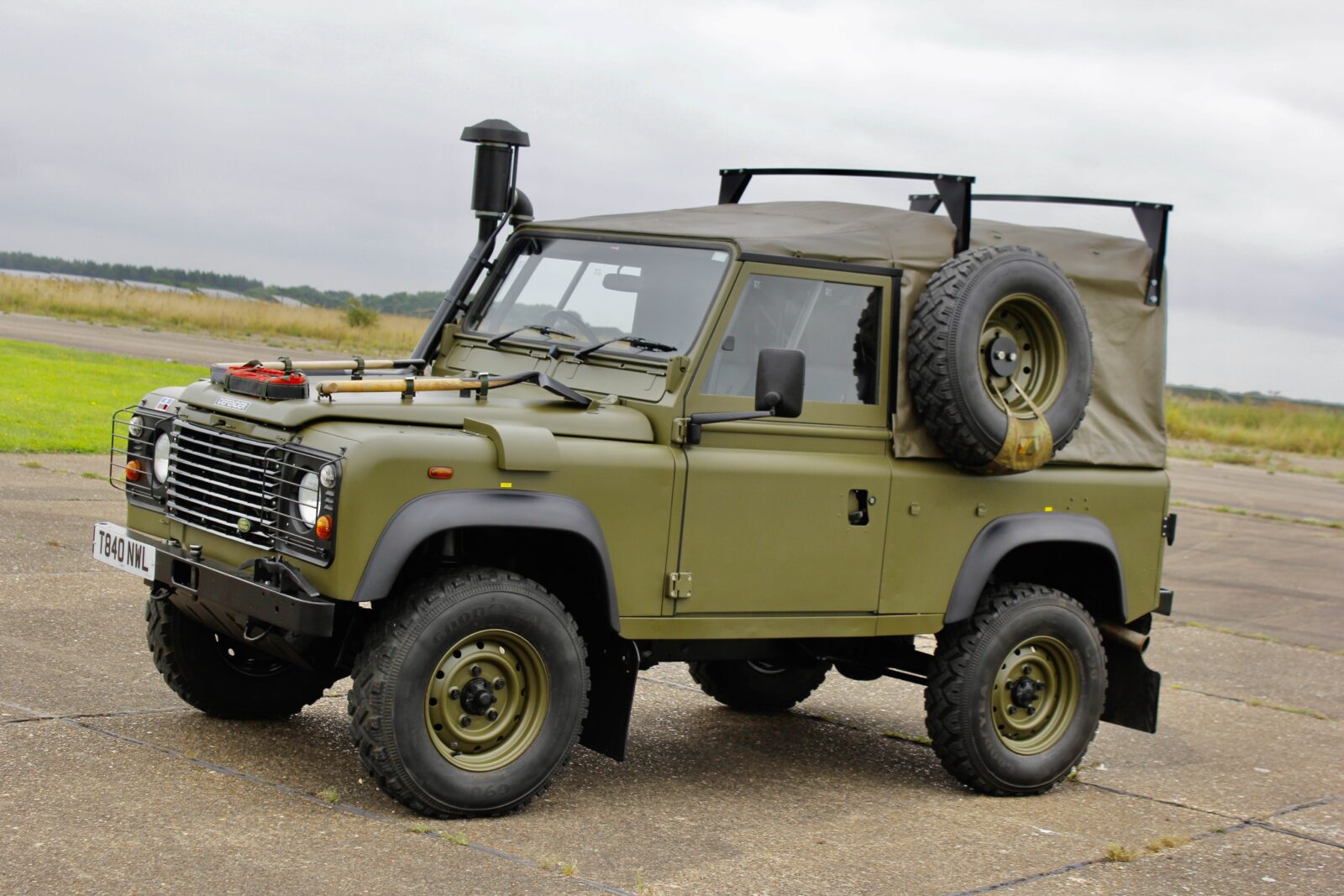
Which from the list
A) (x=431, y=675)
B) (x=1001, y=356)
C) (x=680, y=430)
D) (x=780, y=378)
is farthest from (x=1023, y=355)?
(x=431, y=675)

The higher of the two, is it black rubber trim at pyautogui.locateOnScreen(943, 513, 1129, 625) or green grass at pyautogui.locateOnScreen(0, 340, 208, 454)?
black rubber trim at pyautogui.locateOnScreen(943, 513, 1129, 625)

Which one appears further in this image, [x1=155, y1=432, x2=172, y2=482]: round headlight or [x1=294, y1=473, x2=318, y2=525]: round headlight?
[x1=155, y1=432, x2=172, y2=482]: round headlight

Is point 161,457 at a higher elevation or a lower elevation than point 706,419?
lower

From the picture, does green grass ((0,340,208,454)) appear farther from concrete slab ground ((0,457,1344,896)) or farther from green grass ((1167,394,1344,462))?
green grass ((1167,394,1344,462))

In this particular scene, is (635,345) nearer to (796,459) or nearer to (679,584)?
(796,459)

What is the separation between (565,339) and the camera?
657 centimetres

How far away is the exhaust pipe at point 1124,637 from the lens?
7.27 metres

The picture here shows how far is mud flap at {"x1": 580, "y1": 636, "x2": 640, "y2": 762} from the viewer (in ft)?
19.1

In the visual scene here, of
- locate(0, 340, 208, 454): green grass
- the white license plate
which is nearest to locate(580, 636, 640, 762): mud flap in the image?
the white license plate

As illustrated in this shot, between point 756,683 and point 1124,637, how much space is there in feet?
6.02

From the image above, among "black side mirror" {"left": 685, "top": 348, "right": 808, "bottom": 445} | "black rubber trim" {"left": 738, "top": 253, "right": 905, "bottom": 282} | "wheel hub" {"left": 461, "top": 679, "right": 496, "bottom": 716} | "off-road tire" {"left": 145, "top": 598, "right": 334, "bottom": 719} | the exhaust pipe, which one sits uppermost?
"black rubber trim" {"left": 738, "top": 253, "right": 905, "bottom": 282}

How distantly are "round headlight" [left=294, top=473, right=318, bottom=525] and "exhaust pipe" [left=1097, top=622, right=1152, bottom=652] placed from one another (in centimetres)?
399

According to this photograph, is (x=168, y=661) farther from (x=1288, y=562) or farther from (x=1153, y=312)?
(x=1288, y=562)

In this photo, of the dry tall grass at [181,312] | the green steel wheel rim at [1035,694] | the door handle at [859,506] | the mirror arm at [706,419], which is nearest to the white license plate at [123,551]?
the mirror arm at [706,419]
